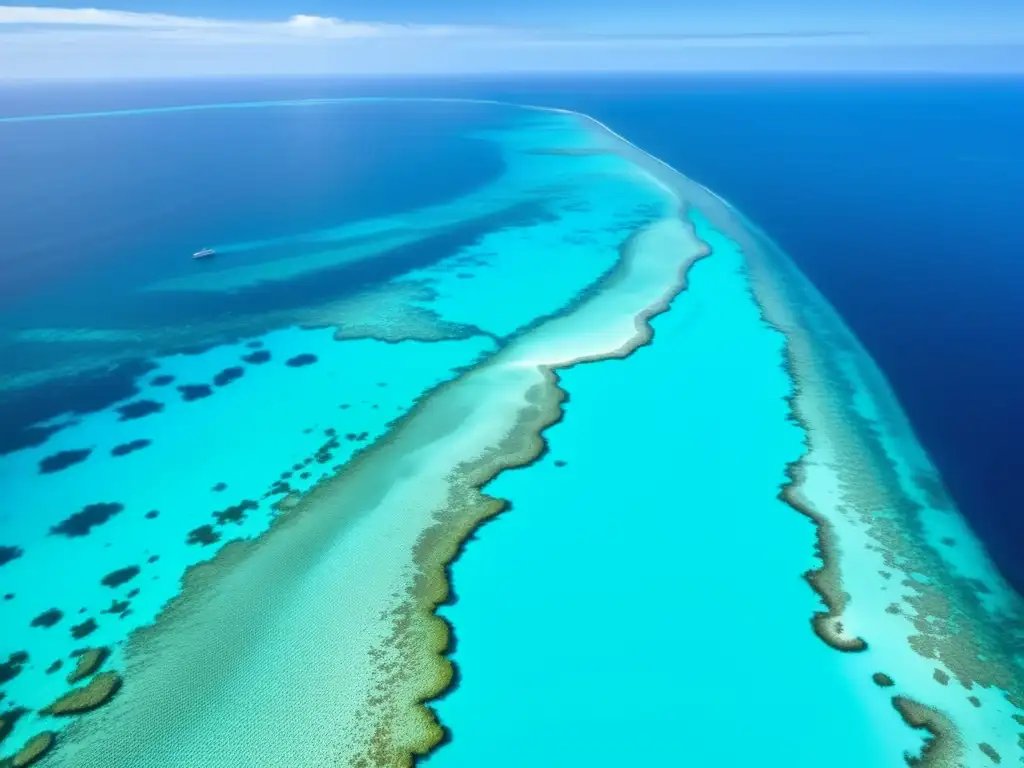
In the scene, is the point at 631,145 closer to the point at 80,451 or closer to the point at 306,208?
the point at 306,208

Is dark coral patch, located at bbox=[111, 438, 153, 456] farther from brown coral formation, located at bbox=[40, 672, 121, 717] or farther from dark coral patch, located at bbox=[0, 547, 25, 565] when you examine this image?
brown coral formation, located at bbox=[40, 672, 121, 717]

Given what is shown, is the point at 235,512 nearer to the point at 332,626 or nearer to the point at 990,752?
the point at 332,626

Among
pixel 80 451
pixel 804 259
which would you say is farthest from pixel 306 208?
pixel 804 259

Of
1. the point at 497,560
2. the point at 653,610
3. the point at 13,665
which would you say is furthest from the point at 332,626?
the point at 653,610

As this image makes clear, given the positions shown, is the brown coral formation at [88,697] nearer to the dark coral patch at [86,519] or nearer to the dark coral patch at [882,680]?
the dark coral patch at [86,519]

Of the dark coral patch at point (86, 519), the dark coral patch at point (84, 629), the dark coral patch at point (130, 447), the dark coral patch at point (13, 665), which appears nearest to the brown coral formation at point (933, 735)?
the dark coral patch at point (84, 629)

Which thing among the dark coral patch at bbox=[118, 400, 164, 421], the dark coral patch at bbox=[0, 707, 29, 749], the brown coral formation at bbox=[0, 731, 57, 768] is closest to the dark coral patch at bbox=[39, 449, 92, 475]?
the dark coral patch at bbox=[118, 400, 164, 421]
